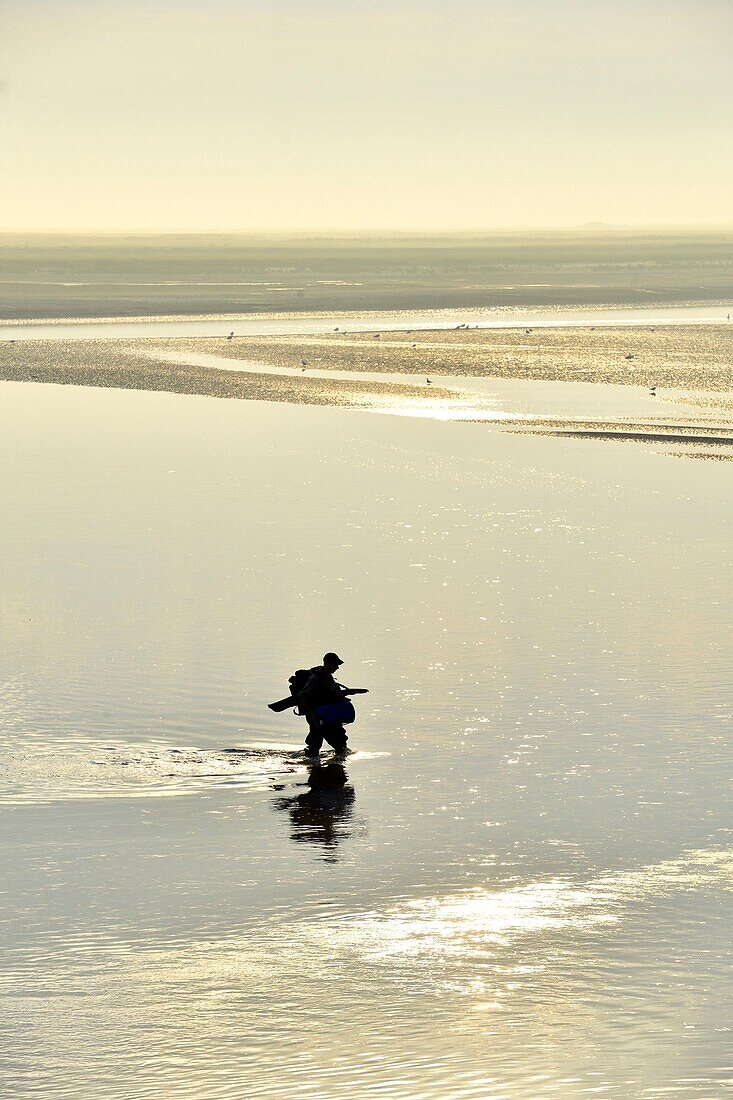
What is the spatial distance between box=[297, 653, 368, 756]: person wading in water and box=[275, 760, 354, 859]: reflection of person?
36cm

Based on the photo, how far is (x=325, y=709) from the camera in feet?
57.1

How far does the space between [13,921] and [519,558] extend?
55.9 feet

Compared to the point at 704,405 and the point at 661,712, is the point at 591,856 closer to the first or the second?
the point at 661,712

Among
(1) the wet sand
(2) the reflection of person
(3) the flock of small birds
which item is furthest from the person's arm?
(3) the flock of small birds

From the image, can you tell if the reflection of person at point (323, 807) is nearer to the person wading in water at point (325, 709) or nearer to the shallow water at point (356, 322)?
the person wading in water at point (325, 709)

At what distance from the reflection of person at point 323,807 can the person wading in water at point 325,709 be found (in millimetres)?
358

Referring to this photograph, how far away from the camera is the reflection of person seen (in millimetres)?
14898

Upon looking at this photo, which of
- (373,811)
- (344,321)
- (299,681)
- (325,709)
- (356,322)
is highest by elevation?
(344,321)

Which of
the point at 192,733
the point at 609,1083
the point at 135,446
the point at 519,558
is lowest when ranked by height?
the point at 609,1083

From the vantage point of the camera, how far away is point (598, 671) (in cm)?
2091

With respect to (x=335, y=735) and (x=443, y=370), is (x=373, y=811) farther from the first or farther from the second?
(x=443, y=370)

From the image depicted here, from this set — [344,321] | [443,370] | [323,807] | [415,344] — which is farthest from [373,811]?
[344,321]

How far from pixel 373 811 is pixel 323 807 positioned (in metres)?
0.50

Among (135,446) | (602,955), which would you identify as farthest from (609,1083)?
(135,446)
